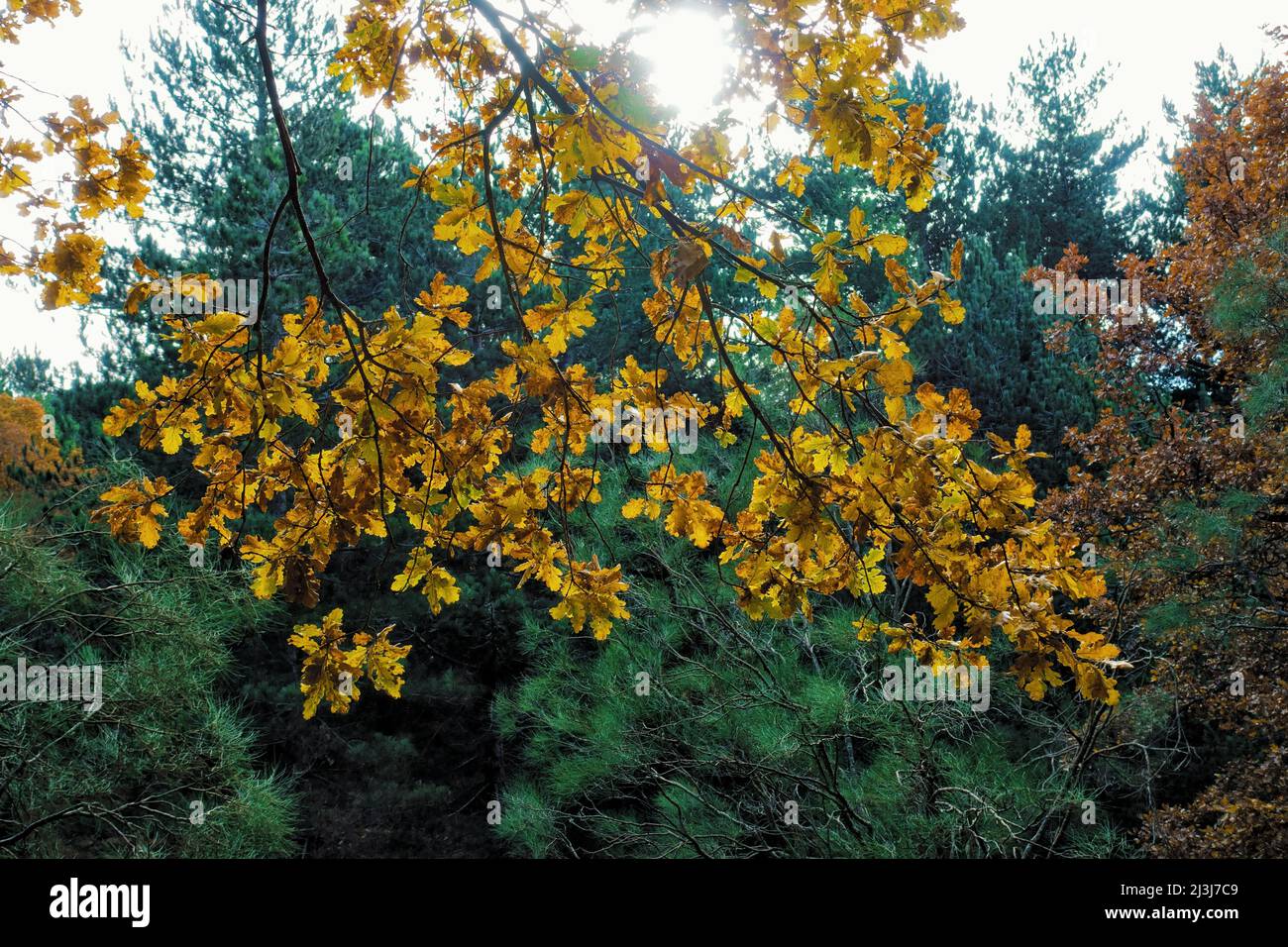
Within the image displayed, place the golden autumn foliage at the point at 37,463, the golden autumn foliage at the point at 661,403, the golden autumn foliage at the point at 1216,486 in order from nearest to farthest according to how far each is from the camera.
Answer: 1. the golden autumn foliage at the point at 661,403
2. the golden autumn foliage at the point at 1216,486
3. the golden autumn foliage at the point at 37,463

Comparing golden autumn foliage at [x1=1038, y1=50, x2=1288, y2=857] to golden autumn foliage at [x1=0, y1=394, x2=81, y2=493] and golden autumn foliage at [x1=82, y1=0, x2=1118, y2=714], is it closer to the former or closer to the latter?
golden autumn foliage at [x1=82, y1=0, x2=1118, y2=714]

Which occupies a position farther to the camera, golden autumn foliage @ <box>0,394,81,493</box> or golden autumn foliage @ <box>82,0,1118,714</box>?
golden autumn foliage @ <box>0,394,81,493</box>

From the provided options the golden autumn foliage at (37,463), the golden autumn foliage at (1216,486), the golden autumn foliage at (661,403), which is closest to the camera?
the golden autumn foliage at (661,403)

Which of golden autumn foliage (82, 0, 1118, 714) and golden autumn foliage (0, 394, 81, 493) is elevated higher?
golden autumn foliage (0, 394, 81, 493)

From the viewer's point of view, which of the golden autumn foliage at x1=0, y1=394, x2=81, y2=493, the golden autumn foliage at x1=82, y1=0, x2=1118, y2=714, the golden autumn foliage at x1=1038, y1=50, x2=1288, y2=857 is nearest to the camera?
the golden autumn foliage at x1=82, y1=0, x2=1118, y2=714

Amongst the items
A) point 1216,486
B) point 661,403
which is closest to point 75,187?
point 661,403

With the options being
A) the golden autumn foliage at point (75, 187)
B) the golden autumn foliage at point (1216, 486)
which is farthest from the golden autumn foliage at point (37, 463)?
the golden autumn foliage at point (1216, 486)

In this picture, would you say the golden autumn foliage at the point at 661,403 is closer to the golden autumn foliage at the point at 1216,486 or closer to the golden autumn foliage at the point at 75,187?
the golden autumn foliage at the point at 75,187

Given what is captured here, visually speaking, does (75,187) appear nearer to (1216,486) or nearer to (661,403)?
(661,403)

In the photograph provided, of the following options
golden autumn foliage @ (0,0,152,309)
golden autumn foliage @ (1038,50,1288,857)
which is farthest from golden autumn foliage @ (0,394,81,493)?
golden autumn foliage @ (1038,50,1288,857)

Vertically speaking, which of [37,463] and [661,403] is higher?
[37,463]
